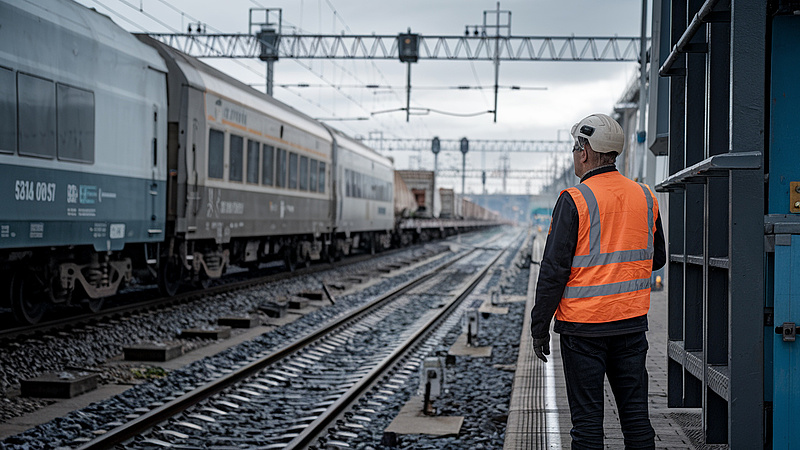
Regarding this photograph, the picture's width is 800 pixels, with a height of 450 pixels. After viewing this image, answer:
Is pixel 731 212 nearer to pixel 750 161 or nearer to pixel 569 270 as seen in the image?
pixel 750 161

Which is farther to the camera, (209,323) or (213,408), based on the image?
(209,323)

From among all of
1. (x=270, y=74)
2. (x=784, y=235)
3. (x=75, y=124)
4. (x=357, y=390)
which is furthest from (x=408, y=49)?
(x=784, y=235)

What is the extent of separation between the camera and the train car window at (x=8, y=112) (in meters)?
8.40

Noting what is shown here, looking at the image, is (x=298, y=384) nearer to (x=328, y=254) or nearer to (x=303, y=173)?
(x=303, y=173)

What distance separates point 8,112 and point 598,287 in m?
6.75

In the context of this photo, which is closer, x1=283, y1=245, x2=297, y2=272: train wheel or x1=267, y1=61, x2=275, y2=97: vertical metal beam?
x1=283, y1=245, x2=297, y2=272: train wheel

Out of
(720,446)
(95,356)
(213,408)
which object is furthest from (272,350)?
(720,446)

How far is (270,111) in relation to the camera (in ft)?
55.4

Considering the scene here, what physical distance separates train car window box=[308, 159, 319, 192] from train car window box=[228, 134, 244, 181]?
493 centimetres

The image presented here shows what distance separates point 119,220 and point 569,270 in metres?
8.16

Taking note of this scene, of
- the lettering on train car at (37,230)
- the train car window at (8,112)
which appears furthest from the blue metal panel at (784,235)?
the lettering on train car at (37,230)

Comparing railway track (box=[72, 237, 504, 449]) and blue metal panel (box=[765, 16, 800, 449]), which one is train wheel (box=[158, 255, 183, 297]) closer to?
railway track (box=[72, 237, 504, 449])

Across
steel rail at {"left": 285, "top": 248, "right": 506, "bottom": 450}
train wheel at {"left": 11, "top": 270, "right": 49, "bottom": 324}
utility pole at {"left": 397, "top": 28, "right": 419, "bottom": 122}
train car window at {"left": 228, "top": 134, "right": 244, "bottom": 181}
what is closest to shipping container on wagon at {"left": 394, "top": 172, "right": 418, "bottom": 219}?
utility pole at {"left": 397, "top": 28, "right": 419, "bottom": 122}

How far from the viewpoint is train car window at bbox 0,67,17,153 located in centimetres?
840
